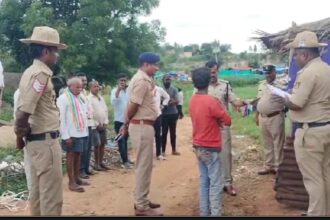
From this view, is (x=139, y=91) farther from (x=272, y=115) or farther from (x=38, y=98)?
(x=272, y=115)

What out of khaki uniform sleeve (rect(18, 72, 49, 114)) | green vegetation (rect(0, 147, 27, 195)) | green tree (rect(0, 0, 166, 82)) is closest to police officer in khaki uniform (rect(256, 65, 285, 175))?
green vegetation (rect(0, 147, 27, 195))

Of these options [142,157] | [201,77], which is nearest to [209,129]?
[201,77]

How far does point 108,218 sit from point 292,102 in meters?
2.52

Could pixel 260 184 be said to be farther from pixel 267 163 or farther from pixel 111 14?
pixel 111 14

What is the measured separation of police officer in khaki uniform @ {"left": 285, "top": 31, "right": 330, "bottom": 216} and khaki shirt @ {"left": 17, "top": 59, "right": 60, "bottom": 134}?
2357 millimetres

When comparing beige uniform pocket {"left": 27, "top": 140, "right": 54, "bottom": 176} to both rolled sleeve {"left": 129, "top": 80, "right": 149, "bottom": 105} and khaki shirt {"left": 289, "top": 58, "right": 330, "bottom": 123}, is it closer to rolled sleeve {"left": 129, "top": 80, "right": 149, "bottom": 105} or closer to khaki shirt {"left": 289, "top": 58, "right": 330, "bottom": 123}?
rolled sleeve {"left": 129, "top": 80, "right": 149, "bottom": 105}

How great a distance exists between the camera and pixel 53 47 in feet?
15.5

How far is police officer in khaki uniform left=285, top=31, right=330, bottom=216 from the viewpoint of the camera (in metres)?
5.04

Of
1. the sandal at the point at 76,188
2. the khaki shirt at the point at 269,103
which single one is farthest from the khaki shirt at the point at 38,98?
the khaki shirt at the point at 269,103

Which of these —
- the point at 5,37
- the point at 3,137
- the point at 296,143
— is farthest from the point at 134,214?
the point at 5,37

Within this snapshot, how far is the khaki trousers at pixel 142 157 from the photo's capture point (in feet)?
20.3

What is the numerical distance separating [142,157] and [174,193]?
1.61m

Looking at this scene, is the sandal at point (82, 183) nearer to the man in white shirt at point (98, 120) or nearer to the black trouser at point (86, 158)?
the black trouser at point (86, 158)

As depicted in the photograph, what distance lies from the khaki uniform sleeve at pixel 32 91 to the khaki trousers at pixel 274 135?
4439mm
